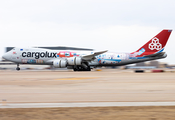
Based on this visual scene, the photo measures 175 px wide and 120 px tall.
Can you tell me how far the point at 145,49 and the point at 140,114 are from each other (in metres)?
45.4

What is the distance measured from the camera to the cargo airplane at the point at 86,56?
51656 mm

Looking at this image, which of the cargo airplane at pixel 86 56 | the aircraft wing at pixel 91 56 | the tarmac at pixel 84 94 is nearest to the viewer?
the tarmac at pixel 84 94

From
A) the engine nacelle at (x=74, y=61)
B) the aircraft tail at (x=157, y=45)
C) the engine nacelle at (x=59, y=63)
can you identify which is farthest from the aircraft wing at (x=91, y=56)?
the aircraft tail at (x=157, y=45)

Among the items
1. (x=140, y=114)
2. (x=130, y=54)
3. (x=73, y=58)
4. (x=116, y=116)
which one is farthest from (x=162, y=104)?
(x=130, y=54)

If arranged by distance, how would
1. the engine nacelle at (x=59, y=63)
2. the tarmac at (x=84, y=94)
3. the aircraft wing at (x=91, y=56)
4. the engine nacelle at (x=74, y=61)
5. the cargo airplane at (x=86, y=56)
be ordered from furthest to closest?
1. the cargo airplane at (x=86, y=56)
2. the aircraft wing at (x=91, y=56)
3. the engine nacelle at (x=74, y=61)
4. the engine nacelle at (x=59, y=63)
5. the tarmac at (x=84, y=94)

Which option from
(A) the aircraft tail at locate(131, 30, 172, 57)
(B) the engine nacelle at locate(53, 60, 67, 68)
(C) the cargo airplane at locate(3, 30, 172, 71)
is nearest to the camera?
(B) the engine nacelle at locate(53, 60, 67, 68)

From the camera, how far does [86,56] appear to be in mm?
51750

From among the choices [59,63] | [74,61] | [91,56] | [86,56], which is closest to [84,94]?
[74,61]

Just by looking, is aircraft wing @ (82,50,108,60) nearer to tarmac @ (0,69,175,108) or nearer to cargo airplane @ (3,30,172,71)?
cargo airplane @ (3,30,172,71)

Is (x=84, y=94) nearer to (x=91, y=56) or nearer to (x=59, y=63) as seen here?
(x=59, y=63)

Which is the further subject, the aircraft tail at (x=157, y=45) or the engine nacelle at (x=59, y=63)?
the aircraft tail at (x=157, y=45)

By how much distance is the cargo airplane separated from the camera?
51.7m

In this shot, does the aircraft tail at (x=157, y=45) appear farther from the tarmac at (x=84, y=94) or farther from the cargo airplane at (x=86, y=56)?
the tarmac at (x=84, y=94)

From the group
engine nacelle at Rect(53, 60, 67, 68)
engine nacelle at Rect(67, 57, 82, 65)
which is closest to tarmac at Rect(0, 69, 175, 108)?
engine nacelle at Rect(53, 60, 67, 68)
